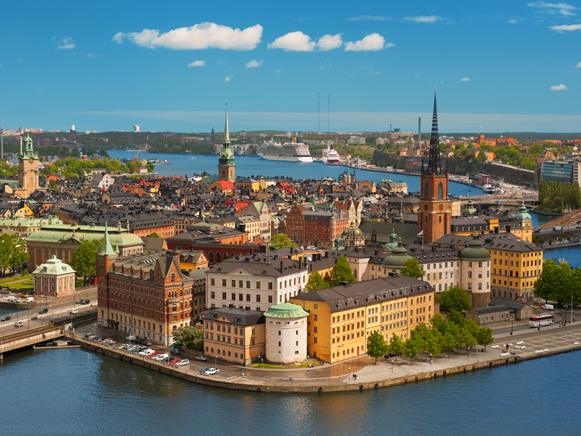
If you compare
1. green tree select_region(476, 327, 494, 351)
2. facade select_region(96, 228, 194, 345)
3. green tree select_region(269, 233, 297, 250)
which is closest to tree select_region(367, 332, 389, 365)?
green tree select_region(476, 327, 494, 351)

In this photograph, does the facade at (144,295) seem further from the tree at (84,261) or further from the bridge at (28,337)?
the tree at (84,261)

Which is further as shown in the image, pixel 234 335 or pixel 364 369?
pixel 234 335

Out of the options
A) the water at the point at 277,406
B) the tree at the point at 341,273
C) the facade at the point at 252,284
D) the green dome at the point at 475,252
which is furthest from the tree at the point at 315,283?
the green dome at the point at 475,252

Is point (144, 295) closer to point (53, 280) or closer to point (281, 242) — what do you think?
point (53, 280)

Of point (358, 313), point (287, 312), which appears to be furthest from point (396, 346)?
point (287, 312)

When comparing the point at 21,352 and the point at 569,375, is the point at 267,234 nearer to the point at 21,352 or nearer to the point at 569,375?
the point at 21,352

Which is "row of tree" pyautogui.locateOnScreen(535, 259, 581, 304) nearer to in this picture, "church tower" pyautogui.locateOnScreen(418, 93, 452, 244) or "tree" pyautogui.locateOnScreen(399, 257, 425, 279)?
"tree" pyautogui.locateOnScreen(399, 257, 425, 279)

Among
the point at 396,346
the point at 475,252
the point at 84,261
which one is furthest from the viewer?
the point at 84,261
